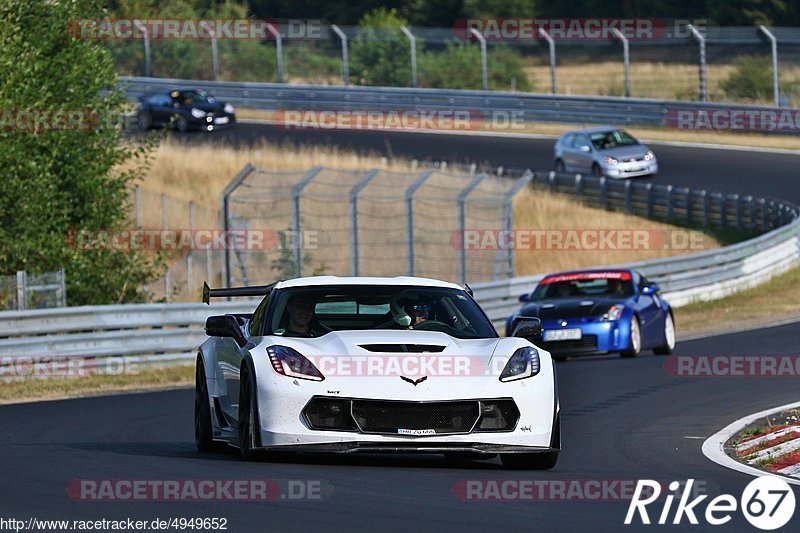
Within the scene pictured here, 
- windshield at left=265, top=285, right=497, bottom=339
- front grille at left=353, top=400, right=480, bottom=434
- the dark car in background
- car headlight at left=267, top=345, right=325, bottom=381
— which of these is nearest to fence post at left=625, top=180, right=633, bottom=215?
the dark car in background

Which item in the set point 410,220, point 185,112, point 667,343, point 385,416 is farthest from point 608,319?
point 185,112

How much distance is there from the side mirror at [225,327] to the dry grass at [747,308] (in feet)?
50.8

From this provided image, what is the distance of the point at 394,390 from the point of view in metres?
9.41

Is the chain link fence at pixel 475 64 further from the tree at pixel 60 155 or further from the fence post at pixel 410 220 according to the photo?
the tree at pixel 60 155

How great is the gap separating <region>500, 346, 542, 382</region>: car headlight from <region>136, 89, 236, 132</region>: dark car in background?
127 ft

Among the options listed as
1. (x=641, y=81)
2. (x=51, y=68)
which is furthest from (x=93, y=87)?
(x=641, y=81)

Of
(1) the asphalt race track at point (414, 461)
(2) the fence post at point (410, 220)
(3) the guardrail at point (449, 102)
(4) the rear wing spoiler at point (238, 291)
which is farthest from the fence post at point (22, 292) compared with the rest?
(3) the guardrail at point (449, 102)

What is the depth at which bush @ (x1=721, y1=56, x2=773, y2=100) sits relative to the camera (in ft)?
175

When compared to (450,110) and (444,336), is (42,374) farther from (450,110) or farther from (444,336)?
(450,110)

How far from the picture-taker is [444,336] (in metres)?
9.98

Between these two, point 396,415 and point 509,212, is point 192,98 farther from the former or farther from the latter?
point 396,415

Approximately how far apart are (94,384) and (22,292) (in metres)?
1.87

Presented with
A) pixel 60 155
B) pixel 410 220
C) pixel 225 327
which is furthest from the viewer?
pixel 410 220

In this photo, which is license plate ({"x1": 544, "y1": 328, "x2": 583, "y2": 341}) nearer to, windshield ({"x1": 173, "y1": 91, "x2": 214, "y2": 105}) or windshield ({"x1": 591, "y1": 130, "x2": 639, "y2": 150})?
windshield ({"x1": 591, "y1": 130, "x2": 639, "y2": 150})
